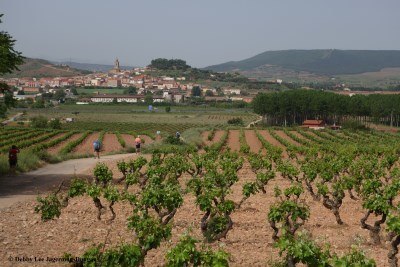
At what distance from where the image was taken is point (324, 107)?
104125 mm

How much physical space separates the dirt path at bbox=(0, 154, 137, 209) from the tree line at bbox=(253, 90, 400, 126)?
257ft

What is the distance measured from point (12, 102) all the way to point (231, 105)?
481 feet

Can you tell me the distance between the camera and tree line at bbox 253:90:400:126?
102312 millimetres

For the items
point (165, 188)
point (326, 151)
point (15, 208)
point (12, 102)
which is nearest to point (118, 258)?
point (165, 188)

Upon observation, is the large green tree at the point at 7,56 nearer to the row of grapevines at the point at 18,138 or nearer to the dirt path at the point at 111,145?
the dirt path at the point at 111,145

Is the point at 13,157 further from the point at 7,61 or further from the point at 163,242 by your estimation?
the point at 163,242

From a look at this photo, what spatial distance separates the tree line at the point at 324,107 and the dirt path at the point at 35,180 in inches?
3080

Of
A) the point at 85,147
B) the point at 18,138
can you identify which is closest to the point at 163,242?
the point at 85,147

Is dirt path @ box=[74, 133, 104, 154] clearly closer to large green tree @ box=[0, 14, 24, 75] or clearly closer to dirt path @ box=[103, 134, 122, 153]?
dirt path @ box=[103, 134, 122, 153]

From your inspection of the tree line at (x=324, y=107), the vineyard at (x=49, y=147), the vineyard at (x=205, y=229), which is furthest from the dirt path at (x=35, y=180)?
the tree line at (x=324, y=107)

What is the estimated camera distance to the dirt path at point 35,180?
65.5 feet

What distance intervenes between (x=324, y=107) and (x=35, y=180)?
87179 millimetres

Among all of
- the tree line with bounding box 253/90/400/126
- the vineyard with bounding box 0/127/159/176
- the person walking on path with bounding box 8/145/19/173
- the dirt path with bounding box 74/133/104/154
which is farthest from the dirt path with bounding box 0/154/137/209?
the tree line with bounding box 253/90/400/126

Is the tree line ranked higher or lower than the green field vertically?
higher
